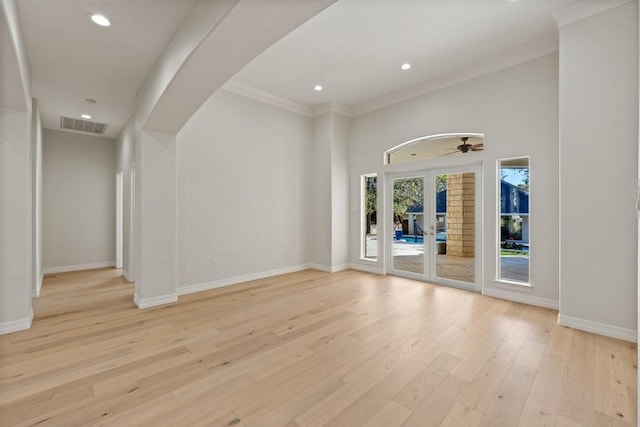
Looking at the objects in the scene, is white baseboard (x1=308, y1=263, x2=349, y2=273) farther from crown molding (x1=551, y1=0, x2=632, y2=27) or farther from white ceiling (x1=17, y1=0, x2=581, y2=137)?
crown molding (x1=551, y1=0, x2=632, y2=27)

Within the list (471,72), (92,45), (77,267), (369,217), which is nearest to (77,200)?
(77,267)

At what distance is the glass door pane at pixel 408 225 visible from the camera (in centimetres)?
532

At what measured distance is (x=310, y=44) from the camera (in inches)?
147

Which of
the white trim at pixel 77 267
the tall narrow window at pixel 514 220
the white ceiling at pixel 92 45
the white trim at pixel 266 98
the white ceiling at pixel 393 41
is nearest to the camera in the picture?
the white ceiling at pixel 92 45

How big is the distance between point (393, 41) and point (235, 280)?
14.5 ft

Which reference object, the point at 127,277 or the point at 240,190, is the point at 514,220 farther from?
the point at 127,277

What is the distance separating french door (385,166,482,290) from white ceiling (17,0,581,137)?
1.78 metres

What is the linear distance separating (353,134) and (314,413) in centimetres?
540

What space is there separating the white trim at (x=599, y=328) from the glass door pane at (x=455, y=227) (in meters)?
1.48

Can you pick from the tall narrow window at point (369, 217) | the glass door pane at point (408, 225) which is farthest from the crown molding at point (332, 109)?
the glass door pane at point (408, 225)

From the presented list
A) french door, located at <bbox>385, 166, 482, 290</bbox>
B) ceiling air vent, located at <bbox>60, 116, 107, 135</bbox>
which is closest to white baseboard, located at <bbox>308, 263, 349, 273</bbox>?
french door, located at <bbox>385, 166, 482, 290</bbox>

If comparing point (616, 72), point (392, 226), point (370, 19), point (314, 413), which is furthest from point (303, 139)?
point (314, 413)

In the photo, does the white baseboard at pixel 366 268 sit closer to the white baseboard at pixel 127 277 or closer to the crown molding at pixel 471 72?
the crown molding at pixel 471 72

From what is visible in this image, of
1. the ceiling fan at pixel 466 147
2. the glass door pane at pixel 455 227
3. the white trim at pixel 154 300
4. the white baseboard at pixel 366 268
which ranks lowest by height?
the white trim at pixel 154 300
